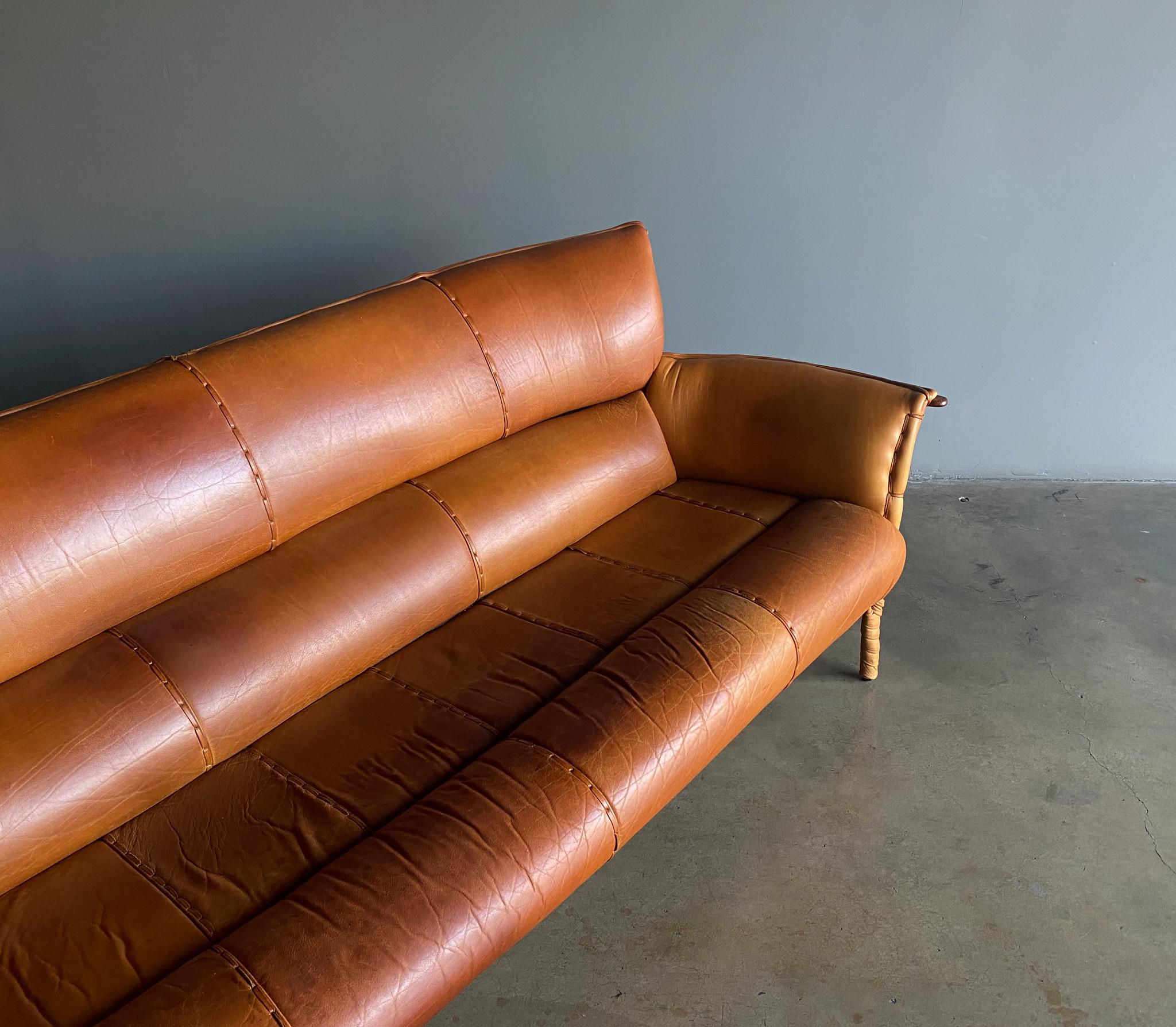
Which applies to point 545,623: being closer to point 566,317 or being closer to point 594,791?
point 594,791

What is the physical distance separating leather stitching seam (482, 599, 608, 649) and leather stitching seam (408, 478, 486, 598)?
0.05 meters

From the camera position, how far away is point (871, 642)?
2160 millimetres

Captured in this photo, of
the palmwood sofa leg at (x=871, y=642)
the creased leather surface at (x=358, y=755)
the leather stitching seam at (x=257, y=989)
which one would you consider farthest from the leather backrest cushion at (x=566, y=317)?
the leather stitching seam at (x=257, y=989)

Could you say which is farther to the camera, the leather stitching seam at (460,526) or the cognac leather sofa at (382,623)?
the leather stitching seam at (460,526)

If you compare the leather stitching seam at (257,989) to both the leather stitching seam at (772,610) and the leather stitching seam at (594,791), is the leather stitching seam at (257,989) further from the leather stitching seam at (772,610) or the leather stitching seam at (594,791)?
the leather stitching seam at (772,610)

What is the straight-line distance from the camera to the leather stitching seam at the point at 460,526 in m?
1.88

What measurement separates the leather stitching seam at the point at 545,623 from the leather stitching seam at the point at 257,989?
0.79 metres

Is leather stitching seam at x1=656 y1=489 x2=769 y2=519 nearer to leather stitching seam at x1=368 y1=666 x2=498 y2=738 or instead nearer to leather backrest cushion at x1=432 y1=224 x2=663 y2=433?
leather backrest cushion at x1=432 y1=224 x2=663 y2=433

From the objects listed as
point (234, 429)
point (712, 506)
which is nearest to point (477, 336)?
point (234, 429)

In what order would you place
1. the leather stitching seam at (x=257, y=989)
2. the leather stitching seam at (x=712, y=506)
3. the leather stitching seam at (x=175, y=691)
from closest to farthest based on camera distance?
the leather stitching seam at (x=257, y=989)
the leather stitching seam at (x=175, y=691)
the leather stitching seam at (x=712, y=506)

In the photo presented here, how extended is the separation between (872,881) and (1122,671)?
91cm

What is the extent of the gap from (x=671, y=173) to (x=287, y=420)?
153 cm

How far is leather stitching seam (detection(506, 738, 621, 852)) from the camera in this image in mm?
1405

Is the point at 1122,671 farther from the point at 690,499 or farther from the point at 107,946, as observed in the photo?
the point at 107,946
